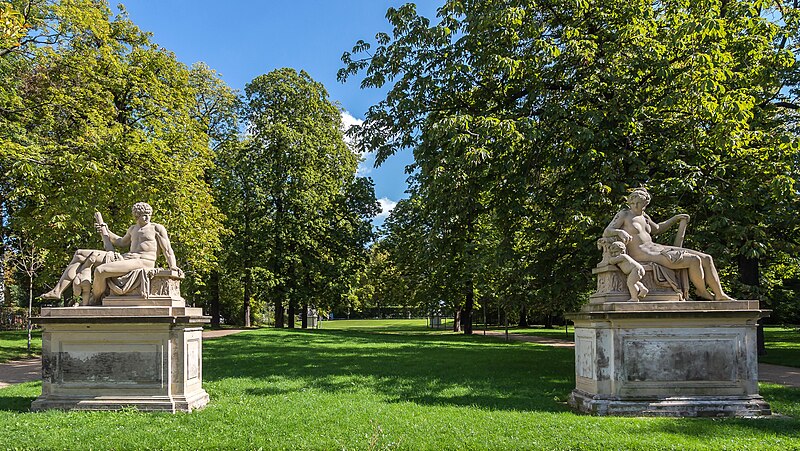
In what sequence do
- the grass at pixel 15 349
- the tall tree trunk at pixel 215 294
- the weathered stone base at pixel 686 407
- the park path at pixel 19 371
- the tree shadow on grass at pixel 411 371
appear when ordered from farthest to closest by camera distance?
1. the tall tree trunk at pixel 215 294
2. the grass at pixel 15 349
3. the park path at pixel 19 371
4. the tree shadow on grass at pixel 411 371
5. the weathered stone base at pixel 686 407

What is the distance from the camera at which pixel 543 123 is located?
1244 cm

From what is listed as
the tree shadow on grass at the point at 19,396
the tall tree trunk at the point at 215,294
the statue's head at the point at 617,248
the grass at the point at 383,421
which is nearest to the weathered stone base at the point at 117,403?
the grass at the point at 383,421

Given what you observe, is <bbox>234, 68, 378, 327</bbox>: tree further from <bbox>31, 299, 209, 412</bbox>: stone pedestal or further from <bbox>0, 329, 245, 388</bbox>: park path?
<bbox>31, 299, 209, 412</bbox>: stone pedestal

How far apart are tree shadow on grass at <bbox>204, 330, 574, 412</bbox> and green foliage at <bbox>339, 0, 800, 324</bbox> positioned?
7.53ft

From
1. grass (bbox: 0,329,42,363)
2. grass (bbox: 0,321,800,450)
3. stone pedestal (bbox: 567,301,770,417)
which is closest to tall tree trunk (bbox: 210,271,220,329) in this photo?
grass (bbox: 0,329,42,363)

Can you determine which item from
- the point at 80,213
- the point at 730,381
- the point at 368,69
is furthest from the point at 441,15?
the point at 80,213

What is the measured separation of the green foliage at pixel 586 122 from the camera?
11531 millimetres

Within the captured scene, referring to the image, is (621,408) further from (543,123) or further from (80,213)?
(80,213)

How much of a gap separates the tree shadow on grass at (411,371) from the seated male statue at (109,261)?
9.71ft

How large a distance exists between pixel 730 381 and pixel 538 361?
757 cm

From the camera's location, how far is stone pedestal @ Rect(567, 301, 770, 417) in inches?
325

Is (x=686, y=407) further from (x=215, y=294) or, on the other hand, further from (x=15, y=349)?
(x=215, y=294)

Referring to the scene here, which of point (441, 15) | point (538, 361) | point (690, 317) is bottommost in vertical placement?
point (538, 361)

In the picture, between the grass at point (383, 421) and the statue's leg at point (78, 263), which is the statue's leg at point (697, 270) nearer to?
the grass at point (383, 421)
